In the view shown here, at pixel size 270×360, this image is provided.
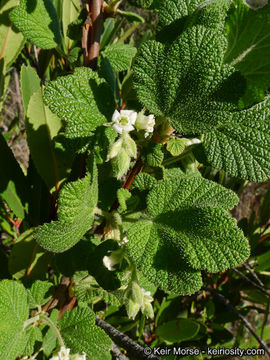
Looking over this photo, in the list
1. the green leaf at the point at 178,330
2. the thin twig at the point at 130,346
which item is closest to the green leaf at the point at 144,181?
the thin twig at the point at 130,346

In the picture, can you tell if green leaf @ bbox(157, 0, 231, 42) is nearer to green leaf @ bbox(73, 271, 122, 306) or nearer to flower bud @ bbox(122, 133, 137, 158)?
flower bud @ bbox(122, 133, 137, 158)

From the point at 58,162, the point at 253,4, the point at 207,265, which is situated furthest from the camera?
the point at 58,162

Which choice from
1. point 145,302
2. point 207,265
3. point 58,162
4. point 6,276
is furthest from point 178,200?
point 6,276

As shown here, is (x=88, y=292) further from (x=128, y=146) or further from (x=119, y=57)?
(x=119, y=57)

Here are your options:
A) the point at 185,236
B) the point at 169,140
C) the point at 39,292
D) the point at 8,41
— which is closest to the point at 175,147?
the point at 169,140

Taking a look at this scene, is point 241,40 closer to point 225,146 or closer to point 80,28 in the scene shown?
point 225,146

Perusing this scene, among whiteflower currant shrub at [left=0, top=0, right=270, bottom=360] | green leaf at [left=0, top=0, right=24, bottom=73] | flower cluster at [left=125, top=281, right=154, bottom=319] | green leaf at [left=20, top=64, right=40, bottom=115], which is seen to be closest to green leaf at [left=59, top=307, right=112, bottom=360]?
whiteflower currant shrub at [left=0, top=0, right=270, bottom=360]
